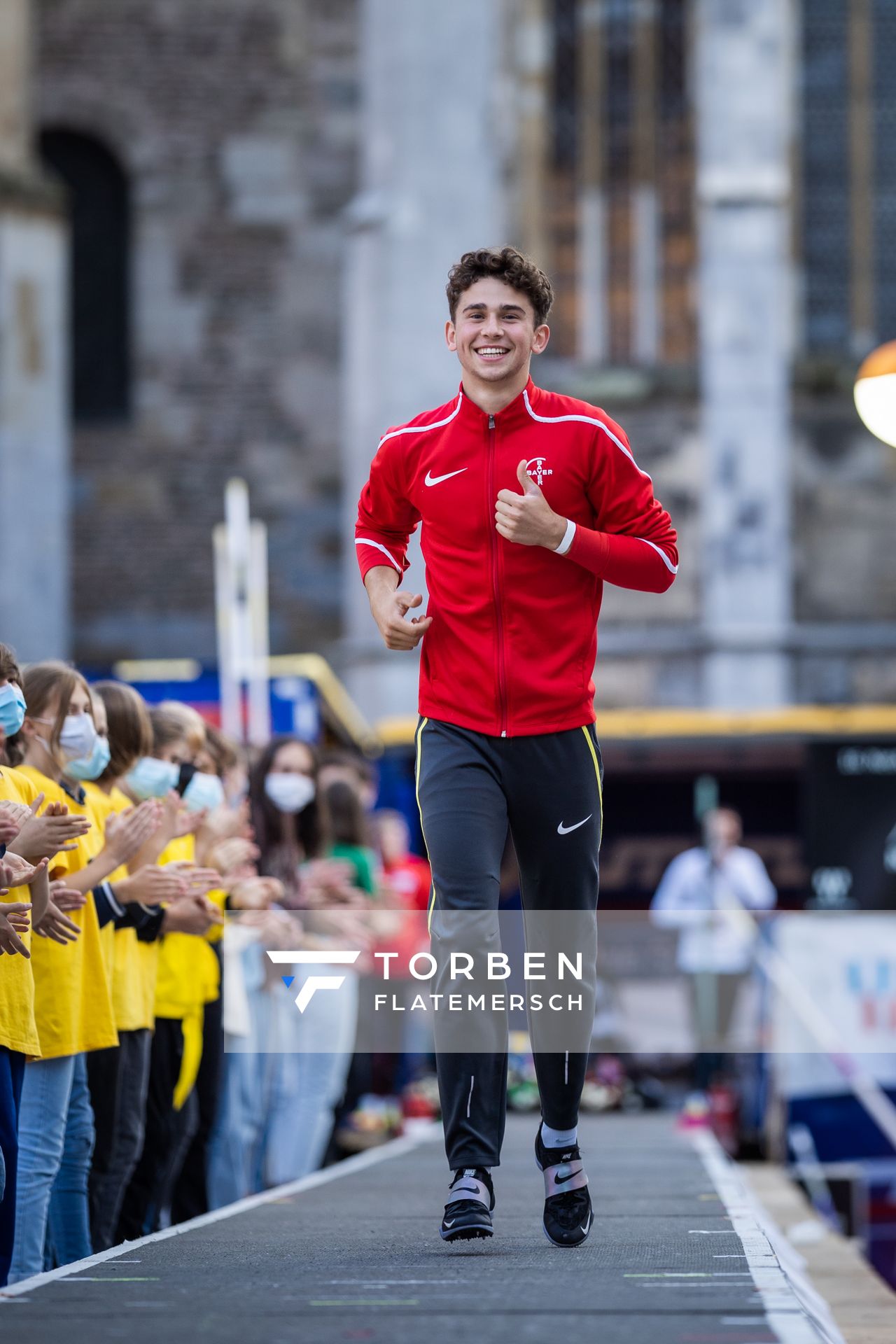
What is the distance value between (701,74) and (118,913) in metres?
16.2

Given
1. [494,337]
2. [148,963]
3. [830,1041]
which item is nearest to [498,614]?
[494,337]

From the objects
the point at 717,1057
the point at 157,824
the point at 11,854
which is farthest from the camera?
the point at 717,1057

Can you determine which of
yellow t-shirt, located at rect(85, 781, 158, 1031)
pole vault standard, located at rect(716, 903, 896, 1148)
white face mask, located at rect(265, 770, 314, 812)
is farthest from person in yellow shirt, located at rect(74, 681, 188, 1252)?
pole vault standard, located at rect(716, 903, 896, 1148)

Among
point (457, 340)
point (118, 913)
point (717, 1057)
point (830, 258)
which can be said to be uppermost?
point (830, 258)

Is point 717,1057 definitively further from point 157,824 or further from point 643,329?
point 643,329

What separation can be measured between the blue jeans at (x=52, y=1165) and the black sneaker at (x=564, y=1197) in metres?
1.25

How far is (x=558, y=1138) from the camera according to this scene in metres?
4.91

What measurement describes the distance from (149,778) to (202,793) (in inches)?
19.8

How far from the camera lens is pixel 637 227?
21781mm

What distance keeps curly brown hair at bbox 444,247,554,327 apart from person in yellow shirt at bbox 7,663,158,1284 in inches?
56.9

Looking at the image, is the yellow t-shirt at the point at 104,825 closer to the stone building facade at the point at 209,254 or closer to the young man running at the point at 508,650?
the young man running at the point at 508,650

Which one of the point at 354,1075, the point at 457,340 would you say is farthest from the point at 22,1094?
the point at 354,1075

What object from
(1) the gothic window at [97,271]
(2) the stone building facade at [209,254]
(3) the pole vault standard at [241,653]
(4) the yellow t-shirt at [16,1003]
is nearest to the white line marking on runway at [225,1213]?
(4) the yellow t-shirt at [16,1003]

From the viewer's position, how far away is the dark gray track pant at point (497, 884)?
482cm
